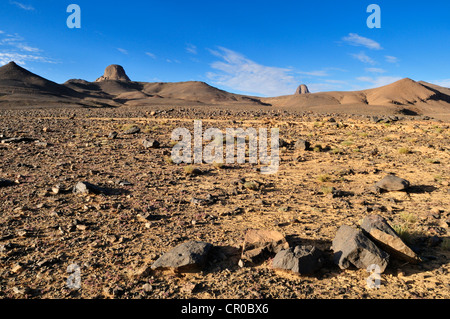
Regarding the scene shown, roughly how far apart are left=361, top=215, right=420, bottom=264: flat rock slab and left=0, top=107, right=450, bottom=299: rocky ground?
0.19m

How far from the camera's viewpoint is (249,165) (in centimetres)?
1216

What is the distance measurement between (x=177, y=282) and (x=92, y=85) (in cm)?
18737

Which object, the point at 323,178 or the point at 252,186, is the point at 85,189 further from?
the point at 323,178

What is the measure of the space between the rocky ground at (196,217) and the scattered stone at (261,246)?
19 centimetres

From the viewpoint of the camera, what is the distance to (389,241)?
4.88 m

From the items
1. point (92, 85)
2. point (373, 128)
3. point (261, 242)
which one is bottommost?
point (261, 242)

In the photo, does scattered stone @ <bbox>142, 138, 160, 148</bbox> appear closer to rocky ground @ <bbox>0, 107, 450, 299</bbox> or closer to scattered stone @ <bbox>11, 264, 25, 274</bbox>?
rocky ground @ <bbox>0, 107, 450, 299</bbox>

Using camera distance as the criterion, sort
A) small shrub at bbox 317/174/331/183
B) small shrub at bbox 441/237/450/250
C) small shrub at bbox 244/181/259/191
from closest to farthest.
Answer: small shrub at bbox 441/237/450/250 < small shrub at bbox 244/181/259/191 < small shrub at bbox 317/174/331/183

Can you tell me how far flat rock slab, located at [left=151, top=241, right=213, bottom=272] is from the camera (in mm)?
4660

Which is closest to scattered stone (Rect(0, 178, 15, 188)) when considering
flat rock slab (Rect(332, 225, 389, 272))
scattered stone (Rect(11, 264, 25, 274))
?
scattered stone (Rect(11, 264, 25, 274))

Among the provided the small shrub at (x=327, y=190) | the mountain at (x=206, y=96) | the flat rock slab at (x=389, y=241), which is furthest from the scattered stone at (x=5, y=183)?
the mountain at (x=206, y=96)

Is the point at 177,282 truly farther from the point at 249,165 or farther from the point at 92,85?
the point at 92,85

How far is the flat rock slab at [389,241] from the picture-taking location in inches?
189
